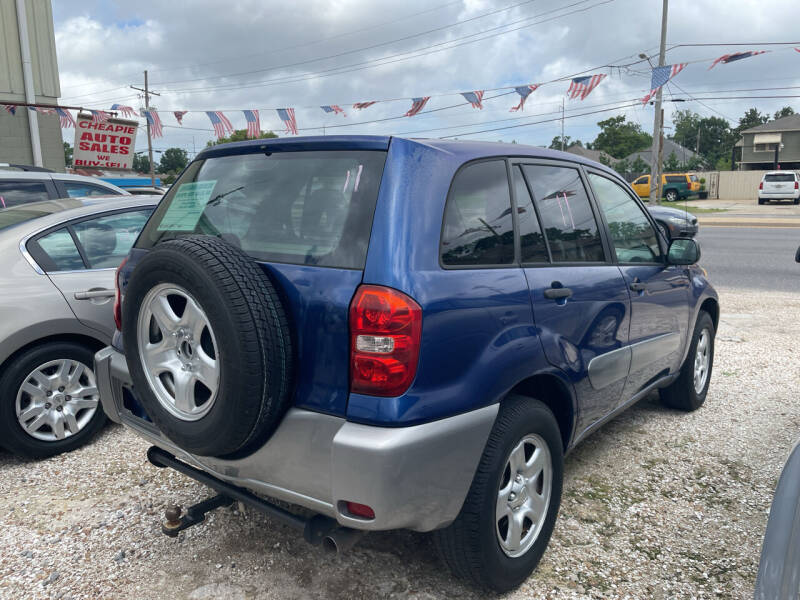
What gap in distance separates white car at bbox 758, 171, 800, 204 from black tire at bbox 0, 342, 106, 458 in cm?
3661

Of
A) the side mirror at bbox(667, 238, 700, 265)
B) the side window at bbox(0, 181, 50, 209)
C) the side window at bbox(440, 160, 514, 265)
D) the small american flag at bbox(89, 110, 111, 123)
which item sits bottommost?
the side mirror at bbox(667, 238, 700, 265)

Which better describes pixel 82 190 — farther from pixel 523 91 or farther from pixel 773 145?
pixel 773 145

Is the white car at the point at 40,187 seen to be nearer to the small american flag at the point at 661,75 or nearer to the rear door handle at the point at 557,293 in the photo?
the rear door handle at the point at 557,293

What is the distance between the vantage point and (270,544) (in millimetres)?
2926

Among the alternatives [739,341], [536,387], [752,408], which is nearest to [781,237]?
[739,341]

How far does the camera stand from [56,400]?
151 inches

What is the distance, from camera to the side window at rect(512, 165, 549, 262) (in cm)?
270

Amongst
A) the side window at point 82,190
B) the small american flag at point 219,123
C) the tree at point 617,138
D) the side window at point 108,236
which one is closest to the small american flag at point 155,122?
the small american flag at point 219,123

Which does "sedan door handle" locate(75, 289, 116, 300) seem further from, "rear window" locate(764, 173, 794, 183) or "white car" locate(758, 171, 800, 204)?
→ "rear window" locate(764, 173, 794, 183)

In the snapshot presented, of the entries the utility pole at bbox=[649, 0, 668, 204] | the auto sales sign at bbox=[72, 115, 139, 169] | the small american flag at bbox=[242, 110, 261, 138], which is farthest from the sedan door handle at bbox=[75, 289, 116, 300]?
the utility pole at bbox=[649, 0, 668, 204]

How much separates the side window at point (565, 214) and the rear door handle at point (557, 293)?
16 centimetres

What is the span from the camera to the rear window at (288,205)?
226cm

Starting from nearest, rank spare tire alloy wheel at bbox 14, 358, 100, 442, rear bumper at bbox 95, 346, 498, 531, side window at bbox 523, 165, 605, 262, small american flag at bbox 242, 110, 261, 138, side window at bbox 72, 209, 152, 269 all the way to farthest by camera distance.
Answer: rear bumper at bbox 95, 346, 498, 531
side window at bbox 523, 165, 605, 262
spare tire alloy wheel at bbox 14, 358, 100, 442
side window at bbox 72, 209, 152, 269
small american flag at bbox 242, 110, 261, 138

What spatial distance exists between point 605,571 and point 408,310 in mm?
1565
